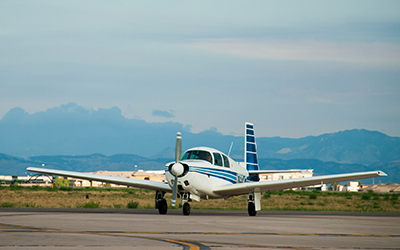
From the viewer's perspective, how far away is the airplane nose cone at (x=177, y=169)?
973 inches

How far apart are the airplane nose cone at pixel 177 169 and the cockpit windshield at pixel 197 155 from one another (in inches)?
73.8

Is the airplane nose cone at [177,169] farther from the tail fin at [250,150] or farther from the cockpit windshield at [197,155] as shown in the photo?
the tail fin at [250,150]

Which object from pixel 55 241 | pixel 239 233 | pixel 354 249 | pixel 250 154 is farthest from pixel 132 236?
pixel 250 154

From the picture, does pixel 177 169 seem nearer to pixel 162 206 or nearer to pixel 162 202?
pixel 162 202

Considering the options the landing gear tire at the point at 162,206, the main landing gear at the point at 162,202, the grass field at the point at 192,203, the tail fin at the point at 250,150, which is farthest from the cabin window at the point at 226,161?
the grass field at the point at 192,203

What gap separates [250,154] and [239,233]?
72.9 ft

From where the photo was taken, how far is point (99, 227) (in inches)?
623

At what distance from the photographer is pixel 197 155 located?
2677 centimetres

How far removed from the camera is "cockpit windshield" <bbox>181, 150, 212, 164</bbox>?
26.7 meters

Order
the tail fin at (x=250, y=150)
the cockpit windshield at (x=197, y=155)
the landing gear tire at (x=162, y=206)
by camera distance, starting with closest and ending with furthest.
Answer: the cockpit windshield at (x=197, y=155) < the landing gear tire at (x=162, y=206) < the tail fin at (x=250, y=150)

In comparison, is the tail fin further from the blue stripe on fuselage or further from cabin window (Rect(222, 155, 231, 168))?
cabin window (Rect(222, 155, 231, 168))

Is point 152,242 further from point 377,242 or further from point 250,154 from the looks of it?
point 250,154

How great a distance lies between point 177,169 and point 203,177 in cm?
186

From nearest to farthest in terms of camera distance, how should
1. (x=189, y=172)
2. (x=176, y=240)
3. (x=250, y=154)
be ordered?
(x=176, y=240)
(x=189, y=172)
(x=250, y=154)
